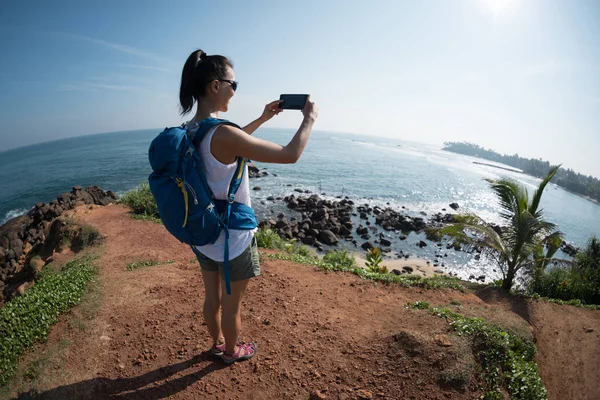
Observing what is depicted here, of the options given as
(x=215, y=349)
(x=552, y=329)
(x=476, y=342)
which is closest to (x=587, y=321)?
(x=552, y=329)

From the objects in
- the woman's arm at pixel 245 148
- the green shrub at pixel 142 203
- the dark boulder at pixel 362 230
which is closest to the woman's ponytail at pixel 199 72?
the woman's arm at pixel 245 148

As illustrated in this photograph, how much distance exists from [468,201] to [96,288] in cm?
3697

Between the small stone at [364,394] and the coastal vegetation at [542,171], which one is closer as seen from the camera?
the small stone at [364,394]

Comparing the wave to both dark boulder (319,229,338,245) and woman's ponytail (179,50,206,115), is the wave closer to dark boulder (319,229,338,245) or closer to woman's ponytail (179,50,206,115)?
dark boulder (319,229,338,245)

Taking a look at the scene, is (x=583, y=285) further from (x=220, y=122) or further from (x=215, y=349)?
(x=220, y=122)

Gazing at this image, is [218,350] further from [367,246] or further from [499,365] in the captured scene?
[367,246]

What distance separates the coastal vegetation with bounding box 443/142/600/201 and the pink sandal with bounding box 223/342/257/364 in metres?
77.3

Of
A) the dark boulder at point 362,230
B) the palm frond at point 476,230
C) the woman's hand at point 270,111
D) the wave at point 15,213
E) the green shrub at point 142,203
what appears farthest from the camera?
the wave at point 15,213

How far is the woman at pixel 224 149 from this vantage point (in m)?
1.65

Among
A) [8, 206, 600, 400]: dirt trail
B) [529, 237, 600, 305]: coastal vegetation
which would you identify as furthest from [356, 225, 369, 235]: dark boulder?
[8, 206, 600, 400]: dirt trail

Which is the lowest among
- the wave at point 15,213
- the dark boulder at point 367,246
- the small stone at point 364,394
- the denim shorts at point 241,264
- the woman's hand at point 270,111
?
the wave at point 15,213

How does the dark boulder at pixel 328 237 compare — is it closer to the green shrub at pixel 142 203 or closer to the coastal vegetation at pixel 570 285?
the green shrub at pixel 142 203

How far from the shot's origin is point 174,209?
1764mm

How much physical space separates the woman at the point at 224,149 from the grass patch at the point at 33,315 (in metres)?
2.55
